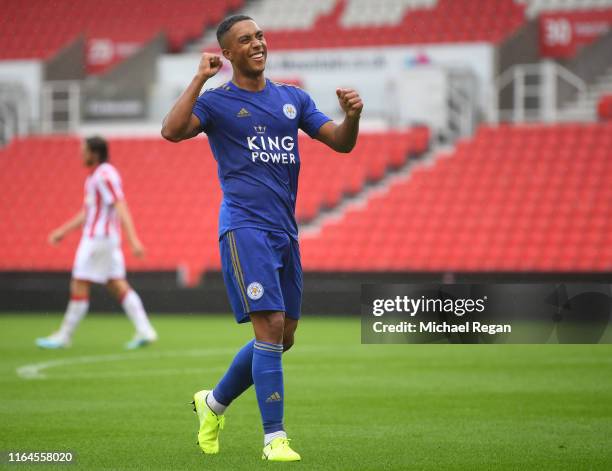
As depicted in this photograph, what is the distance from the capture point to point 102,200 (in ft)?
44.4

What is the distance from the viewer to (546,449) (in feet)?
21.6

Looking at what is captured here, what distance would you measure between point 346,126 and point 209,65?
0.75 meters

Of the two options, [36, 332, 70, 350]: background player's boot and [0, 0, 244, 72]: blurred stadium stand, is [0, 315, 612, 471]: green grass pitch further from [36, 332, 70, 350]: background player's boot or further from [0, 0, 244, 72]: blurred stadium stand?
[0, 0, 244, 72]: blurred stadium stand

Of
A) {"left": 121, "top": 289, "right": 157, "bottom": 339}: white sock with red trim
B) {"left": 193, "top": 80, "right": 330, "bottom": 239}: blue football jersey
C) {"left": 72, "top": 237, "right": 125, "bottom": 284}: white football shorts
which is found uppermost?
{"left": 193, "top": 80, "right": 330, "bottom": 239}: blue football jersey

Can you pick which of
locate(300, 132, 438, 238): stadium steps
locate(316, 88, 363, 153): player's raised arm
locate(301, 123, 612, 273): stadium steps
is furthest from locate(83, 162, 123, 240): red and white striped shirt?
locate(300, 132, 438, 238): stadium steps

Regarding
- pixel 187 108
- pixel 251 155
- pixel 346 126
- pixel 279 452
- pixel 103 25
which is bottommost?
pixel 279 452

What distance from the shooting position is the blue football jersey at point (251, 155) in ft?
20.7

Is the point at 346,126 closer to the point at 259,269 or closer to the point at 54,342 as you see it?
the point at 259,269

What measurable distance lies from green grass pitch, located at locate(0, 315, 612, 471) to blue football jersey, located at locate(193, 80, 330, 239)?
120cm

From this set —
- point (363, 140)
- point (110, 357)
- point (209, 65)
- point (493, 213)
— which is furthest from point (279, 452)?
point (363, 140)

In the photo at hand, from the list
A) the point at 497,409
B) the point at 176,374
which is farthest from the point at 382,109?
the point at 497,409

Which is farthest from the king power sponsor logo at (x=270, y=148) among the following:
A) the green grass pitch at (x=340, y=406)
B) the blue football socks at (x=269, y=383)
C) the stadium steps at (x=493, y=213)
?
the stadium steps at (x=493, y=213)

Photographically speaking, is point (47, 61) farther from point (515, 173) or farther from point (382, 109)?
point (515, 173)

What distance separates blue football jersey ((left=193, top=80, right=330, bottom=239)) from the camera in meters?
6.32
